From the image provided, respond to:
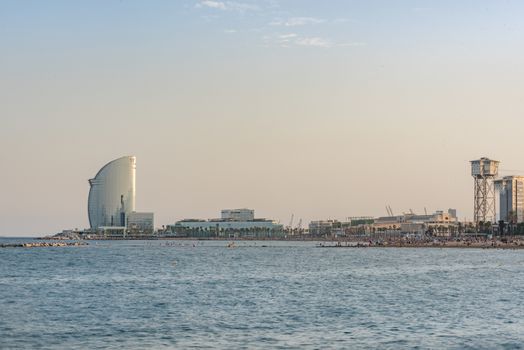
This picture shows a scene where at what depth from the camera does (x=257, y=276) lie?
75188 mm

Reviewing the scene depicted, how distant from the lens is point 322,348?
31.9m

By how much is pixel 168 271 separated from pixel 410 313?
43508 millimetres

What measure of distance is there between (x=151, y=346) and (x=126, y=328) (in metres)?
5.57

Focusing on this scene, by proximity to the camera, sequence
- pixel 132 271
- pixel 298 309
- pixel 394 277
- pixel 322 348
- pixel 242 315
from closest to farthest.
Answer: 1. pixel 322 348
2. pixel 242 315
3. pixel 298 309
4. pixel 394 277
5. pixel 132 271

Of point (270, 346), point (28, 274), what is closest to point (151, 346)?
point (270, 346)

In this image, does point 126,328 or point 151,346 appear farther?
point 126,328

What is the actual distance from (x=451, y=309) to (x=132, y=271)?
43.7 m

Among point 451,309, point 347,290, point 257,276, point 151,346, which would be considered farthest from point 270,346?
point 257,276

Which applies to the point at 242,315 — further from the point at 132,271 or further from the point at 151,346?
the point at 132,271

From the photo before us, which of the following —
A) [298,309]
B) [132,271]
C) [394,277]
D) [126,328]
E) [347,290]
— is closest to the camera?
[126,328]

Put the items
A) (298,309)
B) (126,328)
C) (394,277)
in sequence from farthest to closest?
(394,277) → (298,309) → (126,328)

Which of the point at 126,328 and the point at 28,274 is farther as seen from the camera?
the point at 28,274

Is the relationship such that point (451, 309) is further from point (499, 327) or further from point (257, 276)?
point (257, 276)

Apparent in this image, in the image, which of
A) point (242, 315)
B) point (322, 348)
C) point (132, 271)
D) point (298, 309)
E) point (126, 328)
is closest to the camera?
point (322, 348)
